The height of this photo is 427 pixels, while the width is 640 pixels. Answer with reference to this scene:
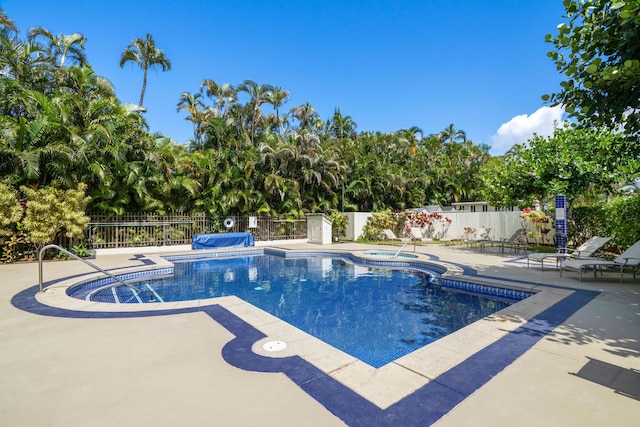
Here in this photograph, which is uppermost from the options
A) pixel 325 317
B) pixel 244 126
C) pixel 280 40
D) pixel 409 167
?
pixel 280 40

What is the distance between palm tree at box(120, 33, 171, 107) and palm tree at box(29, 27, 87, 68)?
3.15m

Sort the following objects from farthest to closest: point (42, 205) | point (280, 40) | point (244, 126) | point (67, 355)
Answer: point (244, 126), point (280, 40), point (42, 205), point (67, 355)

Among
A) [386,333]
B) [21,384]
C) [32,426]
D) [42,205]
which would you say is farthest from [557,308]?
[42,205]

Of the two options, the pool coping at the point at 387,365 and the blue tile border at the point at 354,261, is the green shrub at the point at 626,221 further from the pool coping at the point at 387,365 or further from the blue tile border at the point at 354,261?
the blue tile border at the point at 354,261

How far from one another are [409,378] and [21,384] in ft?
11.5

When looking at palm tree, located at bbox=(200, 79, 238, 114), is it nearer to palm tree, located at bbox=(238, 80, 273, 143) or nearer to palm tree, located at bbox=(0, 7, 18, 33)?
palm tree, located at bbox=(238, 80, 273, 143)

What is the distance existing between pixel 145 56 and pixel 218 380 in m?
25.6

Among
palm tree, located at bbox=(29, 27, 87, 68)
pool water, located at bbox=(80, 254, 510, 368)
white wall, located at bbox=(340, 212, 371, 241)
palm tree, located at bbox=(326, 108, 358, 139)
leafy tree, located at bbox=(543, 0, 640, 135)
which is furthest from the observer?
palm tree, located at bbox=(326, 108, 358, 139)

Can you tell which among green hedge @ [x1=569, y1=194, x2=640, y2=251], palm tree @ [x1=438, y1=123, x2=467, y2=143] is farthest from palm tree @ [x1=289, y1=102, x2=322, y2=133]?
green hedge @ [x1=569, y1=194, x2=640, y2=251]

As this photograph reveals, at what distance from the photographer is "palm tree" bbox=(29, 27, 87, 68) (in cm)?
1694

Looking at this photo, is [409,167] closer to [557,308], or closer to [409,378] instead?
[557,308]

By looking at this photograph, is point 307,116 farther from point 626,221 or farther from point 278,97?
point 626,221

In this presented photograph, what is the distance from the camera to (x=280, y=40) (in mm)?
17016

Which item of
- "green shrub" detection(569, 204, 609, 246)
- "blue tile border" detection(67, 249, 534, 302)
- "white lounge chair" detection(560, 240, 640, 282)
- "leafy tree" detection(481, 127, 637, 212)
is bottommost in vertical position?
"blue tile border" detection(67, 249, 534, 302)
